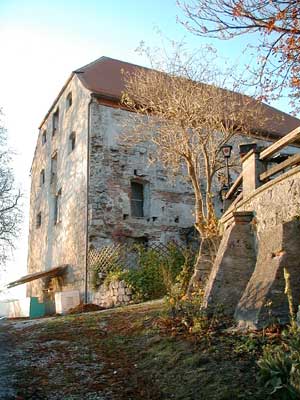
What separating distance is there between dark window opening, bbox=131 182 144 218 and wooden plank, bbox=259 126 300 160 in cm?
1056

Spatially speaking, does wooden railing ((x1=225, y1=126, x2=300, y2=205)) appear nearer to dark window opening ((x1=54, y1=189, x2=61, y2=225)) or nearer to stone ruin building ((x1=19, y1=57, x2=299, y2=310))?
stone ruin building ((x1=19, y1=57, x2=299, y2=310))

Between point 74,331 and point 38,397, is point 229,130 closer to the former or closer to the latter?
point 74,331

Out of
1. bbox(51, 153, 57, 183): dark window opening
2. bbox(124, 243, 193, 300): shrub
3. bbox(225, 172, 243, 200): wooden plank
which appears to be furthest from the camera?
bbox(51, 153, 57, 183): dark window opening

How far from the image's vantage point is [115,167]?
58.3 ft

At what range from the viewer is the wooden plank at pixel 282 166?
7.02 metres

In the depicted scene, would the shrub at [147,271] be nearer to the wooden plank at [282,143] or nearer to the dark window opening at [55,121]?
the wooden plank at [282,143]

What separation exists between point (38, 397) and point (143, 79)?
12.5 metres

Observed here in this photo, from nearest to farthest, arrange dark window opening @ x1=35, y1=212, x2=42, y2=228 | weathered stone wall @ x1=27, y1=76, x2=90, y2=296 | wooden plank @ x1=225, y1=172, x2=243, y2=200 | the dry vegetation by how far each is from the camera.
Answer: the dry vegetation, wooden plank @ x1=225, y1=172, x2=243, y2=200, weathered stone wall @ x1=27, y1=76, x2=90, y2=296, dark window opening @ x1=35, y1=212, x2=42, y2=228

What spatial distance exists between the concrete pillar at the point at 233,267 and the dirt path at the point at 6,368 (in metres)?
3.01

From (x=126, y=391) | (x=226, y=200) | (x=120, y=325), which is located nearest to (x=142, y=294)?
(x=226, y=200)

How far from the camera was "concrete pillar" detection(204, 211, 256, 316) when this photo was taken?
722cm

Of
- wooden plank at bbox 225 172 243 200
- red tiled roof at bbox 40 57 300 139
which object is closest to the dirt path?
wooden plank at bbox 225 172 243 200

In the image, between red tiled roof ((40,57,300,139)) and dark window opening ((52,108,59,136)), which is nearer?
red tiled roof ((40,57,300,139))

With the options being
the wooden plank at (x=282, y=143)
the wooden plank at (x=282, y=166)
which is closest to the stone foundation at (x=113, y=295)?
the wooden plank at (x=282, y=166)
